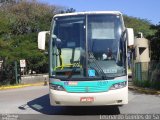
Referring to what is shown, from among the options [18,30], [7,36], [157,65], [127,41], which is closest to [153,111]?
[127,41]

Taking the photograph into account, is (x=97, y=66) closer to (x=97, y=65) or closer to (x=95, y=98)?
(x=97, y=65)

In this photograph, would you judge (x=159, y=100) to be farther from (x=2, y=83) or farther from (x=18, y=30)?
(x=18, y=30)

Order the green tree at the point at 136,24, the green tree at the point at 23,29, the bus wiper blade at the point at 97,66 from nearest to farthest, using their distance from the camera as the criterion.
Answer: the bus wiper blade at the point at 97,66 < the green tree at the point at 23,29 < the green tree at the point at 136,24

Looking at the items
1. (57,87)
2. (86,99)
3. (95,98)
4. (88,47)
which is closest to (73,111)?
(57,87)

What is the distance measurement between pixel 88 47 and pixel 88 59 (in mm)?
403

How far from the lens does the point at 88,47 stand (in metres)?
13.5

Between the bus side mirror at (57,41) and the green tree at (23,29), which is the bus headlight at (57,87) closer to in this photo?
the bus side mirror at (57,41)

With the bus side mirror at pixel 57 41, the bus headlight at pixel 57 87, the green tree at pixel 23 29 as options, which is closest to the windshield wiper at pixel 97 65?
the bus side mirror at pixel 57 41

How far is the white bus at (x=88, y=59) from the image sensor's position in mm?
13070

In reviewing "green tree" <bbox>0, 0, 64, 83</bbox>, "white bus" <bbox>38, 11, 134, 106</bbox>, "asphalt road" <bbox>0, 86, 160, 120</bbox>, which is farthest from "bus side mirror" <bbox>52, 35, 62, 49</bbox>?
"green tree" <bbox>0, 0, 64, 83</bbox>

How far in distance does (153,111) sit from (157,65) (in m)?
10.2

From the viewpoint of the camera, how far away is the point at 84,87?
43.0ft

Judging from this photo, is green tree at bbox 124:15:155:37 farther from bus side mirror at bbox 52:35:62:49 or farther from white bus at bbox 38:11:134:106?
bus side mirror at bbox 52:35:62:49

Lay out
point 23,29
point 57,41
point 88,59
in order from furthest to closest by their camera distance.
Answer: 1. point 23,29
2. point 57,41
3. point 88,59
